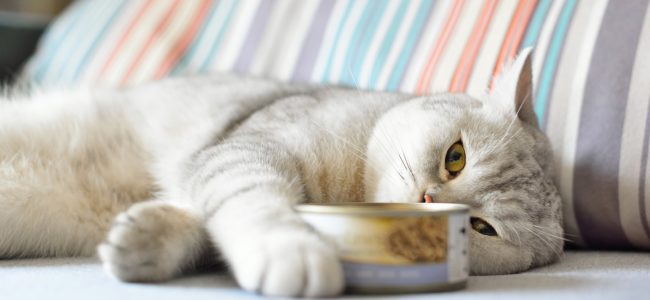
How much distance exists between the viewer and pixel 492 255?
1.31 metres

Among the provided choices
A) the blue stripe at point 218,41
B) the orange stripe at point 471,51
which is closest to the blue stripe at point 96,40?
the blue stripe at point 218,41

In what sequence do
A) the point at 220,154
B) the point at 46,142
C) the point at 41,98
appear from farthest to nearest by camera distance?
1. the point at 41,98
2. the point at 46,142
3. the point at 220,154

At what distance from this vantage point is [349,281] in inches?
40.6

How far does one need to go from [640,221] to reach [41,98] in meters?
1.55

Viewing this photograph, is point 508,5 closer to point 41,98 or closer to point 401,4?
point 401,4

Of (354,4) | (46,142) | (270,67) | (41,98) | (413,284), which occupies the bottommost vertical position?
(413,284)

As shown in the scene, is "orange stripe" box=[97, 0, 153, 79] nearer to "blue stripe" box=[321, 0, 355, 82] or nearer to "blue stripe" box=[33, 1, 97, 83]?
"blue stripe" box=[33, 1, 97, 83]

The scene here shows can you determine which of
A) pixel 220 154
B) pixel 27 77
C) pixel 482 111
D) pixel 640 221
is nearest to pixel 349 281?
pixel 220 154

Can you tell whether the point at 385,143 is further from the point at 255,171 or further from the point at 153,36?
the point at 153,36

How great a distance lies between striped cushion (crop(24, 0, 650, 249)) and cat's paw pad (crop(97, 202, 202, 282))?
863mm

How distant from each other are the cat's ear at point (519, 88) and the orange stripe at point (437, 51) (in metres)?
0.31

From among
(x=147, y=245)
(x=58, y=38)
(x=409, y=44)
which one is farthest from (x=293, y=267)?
(x=58, y=38)

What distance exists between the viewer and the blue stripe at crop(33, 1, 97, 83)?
3004 millimetres

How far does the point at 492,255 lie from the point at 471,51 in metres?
0.71
